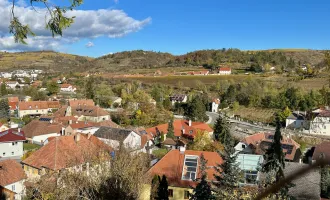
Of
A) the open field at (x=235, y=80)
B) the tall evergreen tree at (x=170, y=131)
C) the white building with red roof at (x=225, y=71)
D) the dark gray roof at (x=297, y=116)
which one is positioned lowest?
the tall evergreen tree at (x=170, y=131)

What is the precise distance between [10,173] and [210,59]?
103 m

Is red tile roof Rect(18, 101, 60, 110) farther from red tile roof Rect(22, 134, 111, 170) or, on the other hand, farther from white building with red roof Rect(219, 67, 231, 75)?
white building with red roof Rect(219, 67, 231, 75)

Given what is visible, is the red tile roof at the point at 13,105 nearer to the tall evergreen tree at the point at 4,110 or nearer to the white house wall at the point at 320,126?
the tall evergreen tree at the point at 4,110

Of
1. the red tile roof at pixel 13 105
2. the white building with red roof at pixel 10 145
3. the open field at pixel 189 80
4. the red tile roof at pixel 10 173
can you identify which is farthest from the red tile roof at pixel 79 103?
the open field at pixel 189 80

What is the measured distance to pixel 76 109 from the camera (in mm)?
46344

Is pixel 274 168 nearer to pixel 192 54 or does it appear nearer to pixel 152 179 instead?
pixel 152 179

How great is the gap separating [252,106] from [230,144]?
47007 mm

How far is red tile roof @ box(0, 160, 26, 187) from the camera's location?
17538 mm

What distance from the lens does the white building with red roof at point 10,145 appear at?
2814 centimetres

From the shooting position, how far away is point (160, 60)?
132 meters

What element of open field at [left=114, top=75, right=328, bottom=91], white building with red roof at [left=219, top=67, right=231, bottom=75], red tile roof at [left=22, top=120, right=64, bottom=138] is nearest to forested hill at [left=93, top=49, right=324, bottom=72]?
white building with red roof at [left=219, top=67, right=231, bottom=75]

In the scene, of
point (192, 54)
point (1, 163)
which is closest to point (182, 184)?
point (1, 163)

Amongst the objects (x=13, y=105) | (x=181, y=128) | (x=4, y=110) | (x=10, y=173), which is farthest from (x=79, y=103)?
(x=10, y=173)

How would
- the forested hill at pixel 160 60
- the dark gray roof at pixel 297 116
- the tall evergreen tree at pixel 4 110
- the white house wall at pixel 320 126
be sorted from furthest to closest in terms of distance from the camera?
the forested hill at pixel 160 60
the tall evergreen tree at pixel 4 110
the dark gray roof at pixel 297 116
the white house wall at pixel 320 126
